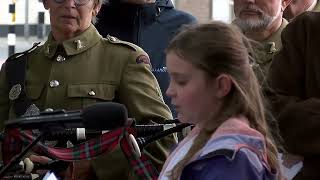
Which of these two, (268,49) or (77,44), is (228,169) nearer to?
(77,44)

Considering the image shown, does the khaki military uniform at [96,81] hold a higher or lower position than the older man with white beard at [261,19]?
lower

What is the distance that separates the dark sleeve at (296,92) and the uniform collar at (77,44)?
0.87 meters

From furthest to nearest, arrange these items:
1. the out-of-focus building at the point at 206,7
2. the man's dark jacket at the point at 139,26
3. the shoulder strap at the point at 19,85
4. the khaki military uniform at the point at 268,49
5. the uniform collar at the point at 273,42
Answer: the out-of-focus building at the point at 206,7 → the man's dark jacket at the point at 139,26 → the uniform collar at the point at 273,42 → the shoulder strap at the point at 19,85 → the khaki military uniform at the point at 268,49

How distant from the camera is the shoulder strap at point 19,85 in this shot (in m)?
3.04

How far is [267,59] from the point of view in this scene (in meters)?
3.24

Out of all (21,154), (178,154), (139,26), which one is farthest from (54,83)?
(21,154)

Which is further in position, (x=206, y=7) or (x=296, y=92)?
(x=206, y=7)

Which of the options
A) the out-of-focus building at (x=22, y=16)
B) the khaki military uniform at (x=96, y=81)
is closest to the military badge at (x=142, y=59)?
the khaki military uniform at (x=96, y=81)

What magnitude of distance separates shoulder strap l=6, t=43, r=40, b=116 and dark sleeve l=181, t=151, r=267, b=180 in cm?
123

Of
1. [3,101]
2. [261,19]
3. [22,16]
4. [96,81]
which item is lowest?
[22,16]

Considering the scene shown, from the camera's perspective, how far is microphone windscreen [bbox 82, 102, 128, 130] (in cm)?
181

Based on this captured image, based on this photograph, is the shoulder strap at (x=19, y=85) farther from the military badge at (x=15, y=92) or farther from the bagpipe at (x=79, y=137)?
the bagpipe at (x=79, y=137)

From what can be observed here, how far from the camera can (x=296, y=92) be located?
8.03ft

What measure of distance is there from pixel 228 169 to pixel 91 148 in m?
0.56
